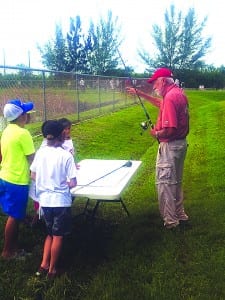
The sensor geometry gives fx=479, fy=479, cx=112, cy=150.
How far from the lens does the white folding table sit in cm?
456

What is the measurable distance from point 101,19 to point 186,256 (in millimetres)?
51468

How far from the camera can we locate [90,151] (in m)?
11.0

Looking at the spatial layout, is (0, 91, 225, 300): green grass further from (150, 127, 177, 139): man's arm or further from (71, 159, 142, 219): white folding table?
(150, 127, 177, 139): man's arm

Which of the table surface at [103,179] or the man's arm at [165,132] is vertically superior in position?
the man's arm at [165,132]

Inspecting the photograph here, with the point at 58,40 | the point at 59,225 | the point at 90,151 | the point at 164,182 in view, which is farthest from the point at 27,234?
the point at 58,40

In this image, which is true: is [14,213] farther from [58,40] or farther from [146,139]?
[58,40]

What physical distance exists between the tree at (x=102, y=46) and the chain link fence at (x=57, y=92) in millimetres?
30606

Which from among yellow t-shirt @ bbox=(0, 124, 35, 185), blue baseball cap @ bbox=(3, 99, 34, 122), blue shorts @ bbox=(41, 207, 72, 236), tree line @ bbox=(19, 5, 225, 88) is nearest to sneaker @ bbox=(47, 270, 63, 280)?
blue shorts @ bbox=(41, 207, 72, 236)

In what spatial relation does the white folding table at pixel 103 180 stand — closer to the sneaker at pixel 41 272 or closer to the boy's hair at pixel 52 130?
the boy's hair at pixel 52 130

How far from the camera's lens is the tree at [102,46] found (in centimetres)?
5225

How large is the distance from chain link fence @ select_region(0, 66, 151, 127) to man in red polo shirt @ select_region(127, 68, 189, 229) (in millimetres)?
2356

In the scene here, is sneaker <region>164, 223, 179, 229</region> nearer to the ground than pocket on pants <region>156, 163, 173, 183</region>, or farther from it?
nearer to the ground

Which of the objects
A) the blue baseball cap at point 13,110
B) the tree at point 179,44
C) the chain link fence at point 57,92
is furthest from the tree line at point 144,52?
the blue baseball cap at point 13,110

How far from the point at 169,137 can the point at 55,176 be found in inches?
64.2
